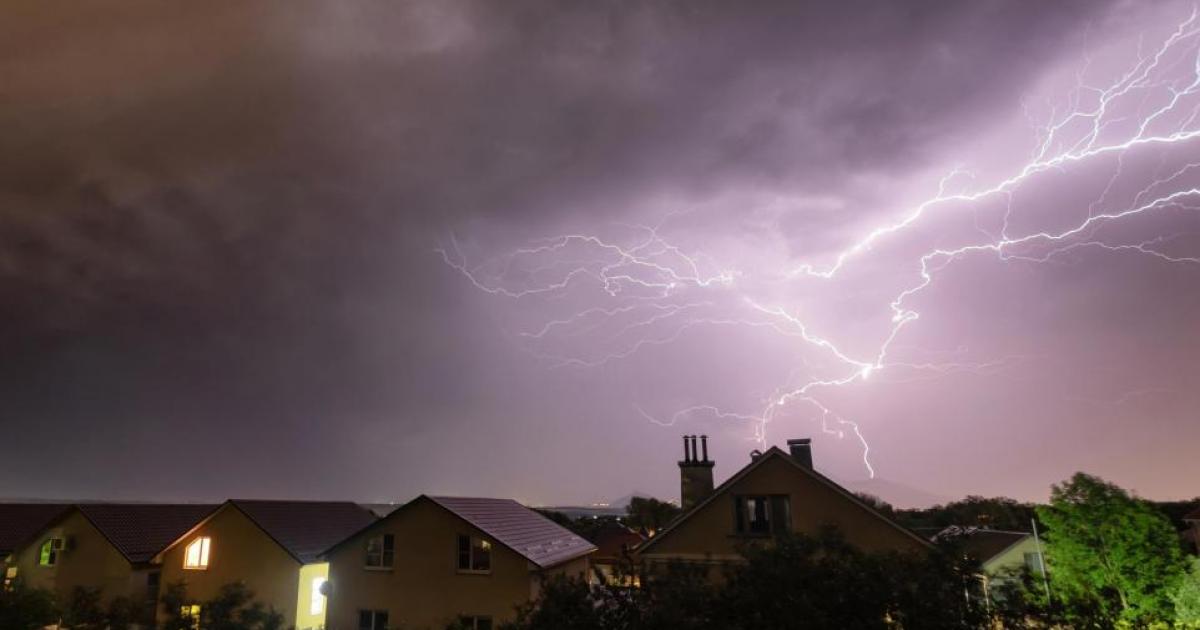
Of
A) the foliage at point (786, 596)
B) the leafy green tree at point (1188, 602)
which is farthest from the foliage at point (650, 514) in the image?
the foliage at point (786, 596)

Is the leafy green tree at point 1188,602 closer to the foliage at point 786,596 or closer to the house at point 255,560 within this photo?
the foliage at point 786,596

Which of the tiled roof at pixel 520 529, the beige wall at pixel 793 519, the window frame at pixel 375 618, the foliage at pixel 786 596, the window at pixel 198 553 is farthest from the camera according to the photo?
the window at pixel 198 553

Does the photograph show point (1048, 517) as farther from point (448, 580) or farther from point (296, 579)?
point (296, 579)

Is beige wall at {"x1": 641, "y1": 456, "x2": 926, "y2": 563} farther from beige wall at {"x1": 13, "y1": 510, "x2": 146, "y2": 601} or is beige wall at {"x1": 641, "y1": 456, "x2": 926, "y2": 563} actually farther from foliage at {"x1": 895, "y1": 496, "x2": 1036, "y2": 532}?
foliage at {"x1": 895, "y1": 496, "x2": 1036, "y2": 532}

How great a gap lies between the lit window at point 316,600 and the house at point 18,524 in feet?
55.8

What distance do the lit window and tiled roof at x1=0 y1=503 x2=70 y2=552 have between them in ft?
56.6

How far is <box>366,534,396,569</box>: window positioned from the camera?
26.8 m

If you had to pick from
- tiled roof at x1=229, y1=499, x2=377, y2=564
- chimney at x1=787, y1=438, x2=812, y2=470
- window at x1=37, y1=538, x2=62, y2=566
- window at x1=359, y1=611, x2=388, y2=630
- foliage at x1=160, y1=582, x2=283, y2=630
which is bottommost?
window at x1=359, y1=611, x2=388, y2=630

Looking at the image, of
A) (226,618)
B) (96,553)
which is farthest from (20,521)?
(226,618)

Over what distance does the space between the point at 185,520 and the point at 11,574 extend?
8186 millimetres

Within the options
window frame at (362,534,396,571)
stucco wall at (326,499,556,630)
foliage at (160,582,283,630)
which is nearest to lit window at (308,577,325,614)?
stucco wall at (326,499,556,630)

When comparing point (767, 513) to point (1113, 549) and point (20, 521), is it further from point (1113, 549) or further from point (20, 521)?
point (20, 521)

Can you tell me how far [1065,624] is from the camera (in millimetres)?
8078

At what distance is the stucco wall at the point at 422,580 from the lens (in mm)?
25234
